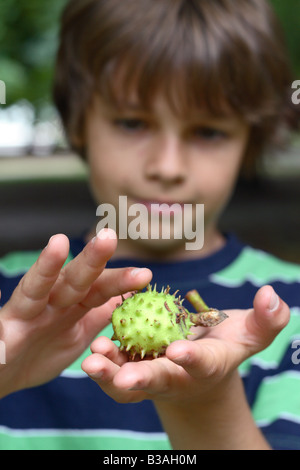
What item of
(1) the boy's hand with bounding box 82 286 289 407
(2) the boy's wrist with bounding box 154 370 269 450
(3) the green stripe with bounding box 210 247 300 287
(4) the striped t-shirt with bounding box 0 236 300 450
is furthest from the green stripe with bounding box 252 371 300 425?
(1) the boy's hand with bounding box 82 286 289 407

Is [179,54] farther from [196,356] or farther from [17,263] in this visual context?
[196,356]

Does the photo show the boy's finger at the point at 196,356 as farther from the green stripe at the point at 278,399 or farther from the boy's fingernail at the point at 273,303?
the green stripe at the point at 278,399

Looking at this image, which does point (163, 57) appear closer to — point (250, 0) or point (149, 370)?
point (250, 0)

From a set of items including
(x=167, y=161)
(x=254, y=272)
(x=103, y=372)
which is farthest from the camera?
(x=254, y=272)

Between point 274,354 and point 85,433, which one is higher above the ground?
point 274,354

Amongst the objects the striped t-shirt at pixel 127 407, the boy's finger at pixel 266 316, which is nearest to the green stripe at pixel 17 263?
the striped t-shirt at pixel 127 407

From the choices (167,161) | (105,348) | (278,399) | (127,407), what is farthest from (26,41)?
(105,348)
